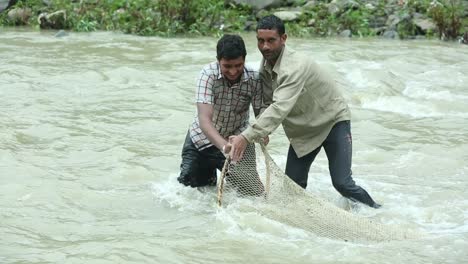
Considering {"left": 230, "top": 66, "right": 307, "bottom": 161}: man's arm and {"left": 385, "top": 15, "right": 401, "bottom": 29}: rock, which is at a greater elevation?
{"left": 230, "top": 66, "right": 307, "bottom": 161}: man's arm

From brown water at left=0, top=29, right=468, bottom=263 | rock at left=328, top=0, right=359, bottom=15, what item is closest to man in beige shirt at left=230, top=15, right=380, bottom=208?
brown water at left=0, top=29, right=468, bottom=263

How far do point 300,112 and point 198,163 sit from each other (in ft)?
2.93

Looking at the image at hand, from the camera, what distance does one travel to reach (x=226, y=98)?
16.8 ft

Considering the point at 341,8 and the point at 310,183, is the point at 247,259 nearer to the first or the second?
the point at 310,183

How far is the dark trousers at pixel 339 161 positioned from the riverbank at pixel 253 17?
11037 mm

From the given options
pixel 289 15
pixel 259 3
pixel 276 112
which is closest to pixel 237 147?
pixel 276 112

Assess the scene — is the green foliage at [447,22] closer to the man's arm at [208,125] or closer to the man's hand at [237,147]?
the man's arm at [208,125]

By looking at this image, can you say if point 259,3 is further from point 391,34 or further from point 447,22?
point 447,22

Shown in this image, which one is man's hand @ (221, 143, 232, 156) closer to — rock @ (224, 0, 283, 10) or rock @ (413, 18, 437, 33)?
rock @ (413, 18, 437, 33)

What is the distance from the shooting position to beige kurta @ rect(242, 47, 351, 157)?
468 cm

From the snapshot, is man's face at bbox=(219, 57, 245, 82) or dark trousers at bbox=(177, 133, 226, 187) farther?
dark trousers at bbox=(177, 133, 226, 187)

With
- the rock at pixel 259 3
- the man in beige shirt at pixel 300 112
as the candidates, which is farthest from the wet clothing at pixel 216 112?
the rock at pixel 259 3

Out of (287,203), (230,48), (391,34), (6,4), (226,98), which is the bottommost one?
(6,4)

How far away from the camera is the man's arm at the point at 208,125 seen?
16.0 ft
